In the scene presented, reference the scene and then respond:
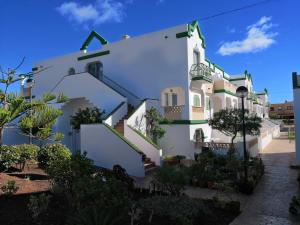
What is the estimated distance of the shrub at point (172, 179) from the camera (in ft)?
26.5

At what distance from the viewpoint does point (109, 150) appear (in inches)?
554

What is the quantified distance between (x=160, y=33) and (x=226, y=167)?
397 inches

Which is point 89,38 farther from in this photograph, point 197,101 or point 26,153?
point 26,153

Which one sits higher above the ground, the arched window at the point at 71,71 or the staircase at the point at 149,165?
the arched window at the point at 71,71

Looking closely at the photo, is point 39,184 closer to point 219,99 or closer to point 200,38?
point 200,38

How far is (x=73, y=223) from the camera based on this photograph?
5195 mm

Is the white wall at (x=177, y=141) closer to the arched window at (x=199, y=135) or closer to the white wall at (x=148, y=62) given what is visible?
the white wall at (x=148, y=62)

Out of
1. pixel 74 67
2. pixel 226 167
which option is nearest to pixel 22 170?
pixel 226 167

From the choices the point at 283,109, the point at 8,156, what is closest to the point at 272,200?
the point at 8,156

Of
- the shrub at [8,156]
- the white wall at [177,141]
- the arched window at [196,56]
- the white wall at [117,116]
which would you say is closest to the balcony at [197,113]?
the white wall at [177,141]

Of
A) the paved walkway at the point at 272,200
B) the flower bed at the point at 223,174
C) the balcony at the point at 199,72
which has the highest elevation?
the balcony at the point at 199,72

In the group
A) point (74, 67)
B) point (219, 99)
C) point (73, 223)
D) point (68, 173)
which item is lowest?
point (73, 223)

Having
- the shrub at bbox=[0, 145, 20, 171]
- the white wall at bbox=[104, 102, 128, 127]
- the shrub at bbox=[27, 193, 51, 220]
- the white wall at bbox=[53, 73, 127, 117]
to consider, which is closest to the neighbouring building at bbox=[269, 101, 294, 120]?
the white wall at bbox=[53, 73, 127, 117]

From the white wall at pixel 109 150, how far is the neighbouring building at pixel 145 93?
0.05 metres
